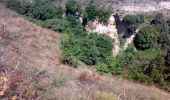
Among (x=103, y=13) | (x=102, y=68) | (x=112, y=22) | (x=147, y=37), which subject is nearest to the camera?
(x=102, y=68)

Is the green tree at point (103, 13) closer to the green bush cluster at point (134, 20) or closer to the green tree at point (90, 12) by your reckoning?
the green tree at point (90, 12)

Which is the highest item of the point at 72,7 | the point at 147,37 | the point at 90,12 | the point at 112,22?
the point at 72,7

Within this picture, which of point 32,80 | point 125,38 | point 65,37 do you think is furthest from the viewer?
point 125,38

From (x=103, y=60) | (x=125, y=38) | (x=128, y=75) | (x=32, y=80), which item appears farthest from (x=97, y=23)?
(x=32, y=80)

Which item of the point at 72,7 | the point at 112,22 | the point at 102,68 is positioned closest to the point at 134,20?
the point at 112,22

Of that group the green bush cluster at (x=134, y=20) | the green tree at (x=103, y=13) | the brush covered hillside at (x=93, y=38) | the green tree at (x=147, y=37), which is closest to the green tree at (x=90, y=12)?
the brush covered hillside at (x=93, y=38)

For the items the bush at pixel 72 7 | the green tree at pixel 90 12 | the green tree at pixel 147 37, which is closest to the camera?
the green tree at pixel 147 37

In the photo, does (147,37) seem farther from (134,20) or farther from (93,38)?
(93,38)

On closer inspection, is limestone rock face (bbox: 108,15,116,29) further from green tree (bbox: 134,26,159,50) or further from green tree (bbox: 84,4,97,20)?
green tree (bbox: 134,26,159,50)

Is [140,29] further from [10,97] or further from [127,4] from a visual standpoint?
[10,97]
